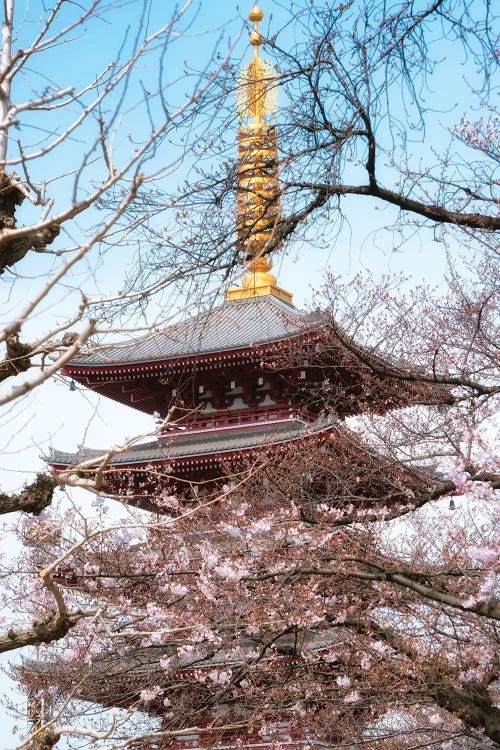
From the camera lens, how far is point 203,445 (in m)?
19.1

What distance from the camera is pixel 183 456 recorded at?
18578 millimetres

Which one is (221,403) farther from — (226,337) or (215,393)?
(226,337)

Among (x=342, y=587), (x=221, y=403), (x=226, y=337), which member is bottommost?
(x=342, y=587)

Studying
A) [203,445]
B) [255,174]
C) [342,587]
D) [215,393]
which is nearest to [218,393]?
[215,393]

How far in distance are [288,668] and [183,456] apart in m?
6.88

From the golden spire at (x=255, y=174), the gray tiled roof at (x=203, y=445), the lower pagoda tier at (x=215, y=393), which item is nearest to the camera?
the golden spire at (x=255, y=174)

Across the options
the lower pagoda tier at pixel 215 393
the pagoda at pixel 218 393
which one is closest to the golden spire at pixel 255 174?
the pagoda at pixel 218 393

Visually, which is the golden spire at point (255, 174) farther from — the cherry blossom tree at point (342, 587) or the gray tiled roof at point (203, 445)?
the gray tiled roof at point (203, 445)

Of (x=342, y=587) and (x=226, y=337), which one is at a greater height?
(x=226, y=337)

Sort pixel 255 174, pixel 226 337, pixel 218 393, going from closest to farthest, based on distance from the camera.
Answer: pixel 255 174 < pixel 226 337 < pixel 218 393

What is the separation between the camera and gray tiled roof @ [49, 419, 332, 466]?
18.2 meters

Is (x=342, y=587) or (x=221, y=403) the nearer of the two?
(x=342, y=587)

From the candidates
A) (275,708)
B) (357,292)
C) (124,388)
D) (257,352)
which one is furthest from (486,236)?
(124,388)

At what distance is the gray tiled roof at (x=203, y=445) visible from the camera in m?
18.2
